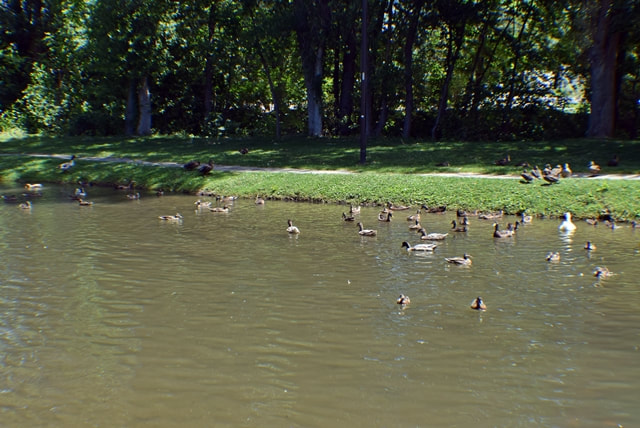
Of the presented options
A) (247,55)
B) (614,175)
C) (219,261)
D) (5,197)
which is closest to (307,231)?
(219,261)

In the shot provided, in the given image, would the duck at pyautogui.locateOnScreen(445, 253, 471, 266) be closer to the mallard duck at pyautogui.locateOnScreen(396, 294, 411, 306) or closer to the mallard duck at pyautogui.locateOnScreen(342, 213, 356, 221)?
the mallard duck at pyautogui.locateOnScreen(396, 294, 411, 306)

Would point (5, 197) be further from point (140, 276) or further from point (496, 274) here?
point (496, 274)

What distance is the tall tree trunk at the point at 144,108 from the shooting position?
36625 mm

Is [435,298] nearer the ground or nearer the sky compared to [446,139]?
nearer the ground

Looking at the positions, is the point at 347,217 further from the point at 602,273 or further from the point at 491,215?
the point at 602,273

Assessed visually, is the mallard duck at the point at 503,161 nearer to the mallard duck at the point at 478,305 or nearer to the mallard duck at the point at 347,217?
the mallard duck at the point at 347,217

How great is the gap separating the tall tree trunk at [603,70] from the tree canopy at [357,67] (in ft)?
0.16

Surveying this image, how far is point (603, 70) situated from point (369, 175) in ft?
39.8

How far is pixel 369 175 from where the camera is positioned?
21094mm

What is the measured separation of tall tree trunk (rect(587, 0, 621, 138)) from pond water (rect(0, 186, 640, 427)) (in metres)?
14.4

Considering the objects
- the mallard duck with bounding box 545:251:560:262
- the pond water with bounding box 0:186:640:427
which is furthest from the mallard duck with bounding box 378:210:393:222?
the mallard duck with bounding box 545:251:560:262

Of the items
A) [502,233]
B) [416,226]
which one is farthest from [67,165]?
[502,233]

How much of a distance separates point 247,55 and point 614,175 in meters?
22.3

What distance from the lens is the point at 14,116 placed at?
147ft
